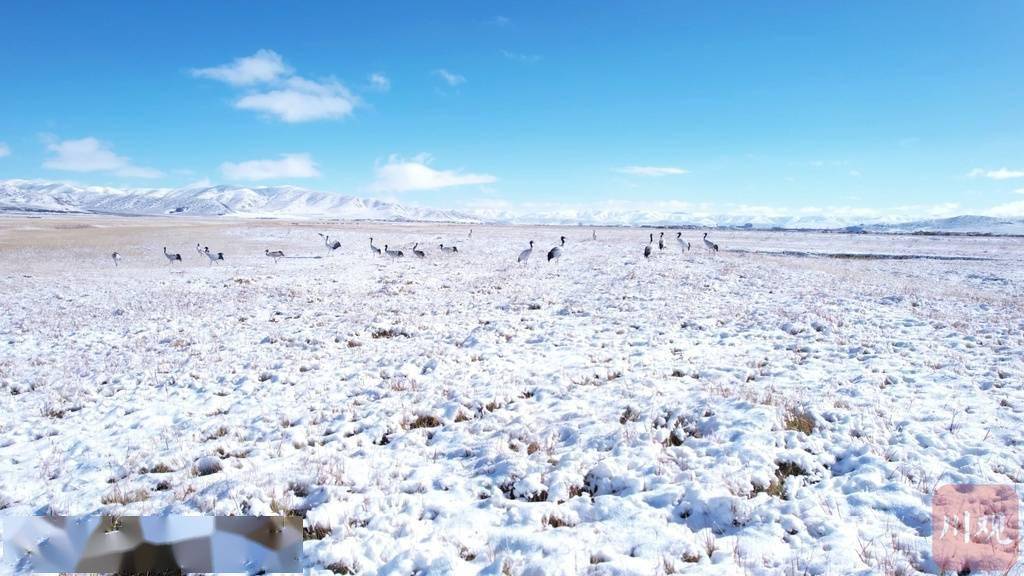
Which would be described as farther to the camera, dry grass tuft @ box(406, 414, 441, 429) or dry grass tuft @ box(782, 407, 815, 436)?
dry grass tuft @ box(406, 414, 441, 429)

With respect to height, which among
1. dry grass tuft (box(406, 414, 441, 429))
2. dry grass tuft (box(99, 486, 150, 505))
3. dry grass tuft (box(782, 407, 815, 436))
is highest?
dry grass tuft (box(782, 407, 815, 436))

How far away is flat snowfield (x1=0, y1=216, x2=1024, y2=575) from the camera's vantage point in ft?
17.8

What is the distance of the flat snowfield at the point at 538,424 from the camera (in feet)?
17.8

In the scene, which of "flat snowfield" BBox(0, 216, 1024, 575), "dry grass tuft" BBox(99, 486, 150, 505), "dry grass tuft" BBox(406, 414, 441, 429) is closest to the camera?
"flat snowfield" BBox(0, 216, 1024, 575)

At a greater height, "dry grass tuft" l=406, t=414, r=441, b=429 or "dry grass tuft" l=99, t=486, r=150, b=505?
"dry grass tuft" l=406, t=414, r=441, b=429

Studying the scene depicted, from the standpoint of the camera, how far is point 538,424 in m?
8.51

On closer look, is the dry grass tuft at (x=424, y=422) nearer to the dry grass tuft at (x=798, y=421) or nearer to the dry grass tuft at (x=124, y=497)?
the dry grass tuft at (x=124, y=497)

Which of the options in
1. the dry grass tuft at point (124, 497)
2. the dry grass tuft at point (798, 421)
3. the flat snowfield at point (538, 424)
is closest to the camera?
the flat snowfield at point (538, 424)

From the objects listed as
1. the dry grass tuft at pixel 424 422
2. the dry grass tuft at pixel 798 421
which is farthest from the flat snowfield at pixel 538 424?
the dry grass tuft at pixel 424 422

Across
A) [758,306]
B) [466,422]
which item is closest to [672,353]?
[466,422]

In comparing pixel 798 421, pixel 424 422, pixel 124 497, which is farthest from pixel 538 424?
pixel 124 497

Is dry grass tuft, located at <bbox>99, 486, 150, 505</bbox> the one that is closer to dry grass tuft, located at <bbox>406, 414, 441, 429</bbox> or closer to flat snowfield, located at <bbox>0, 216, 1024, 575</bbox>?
flat snowfield, located at <bbox>0, 216, 1024, 575</bbox>

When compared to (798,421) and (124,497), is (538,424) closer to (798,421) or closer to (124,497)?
(798,421)

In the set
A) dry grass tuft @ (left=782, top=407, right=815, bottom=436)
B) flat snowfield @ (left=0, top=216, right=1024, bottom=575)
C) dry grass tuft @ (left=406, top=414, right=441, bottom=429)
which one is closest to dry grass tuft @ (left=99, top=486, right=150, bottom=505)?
flat snowfield @ (left=0, top=216, right=1024, bottom=575)
